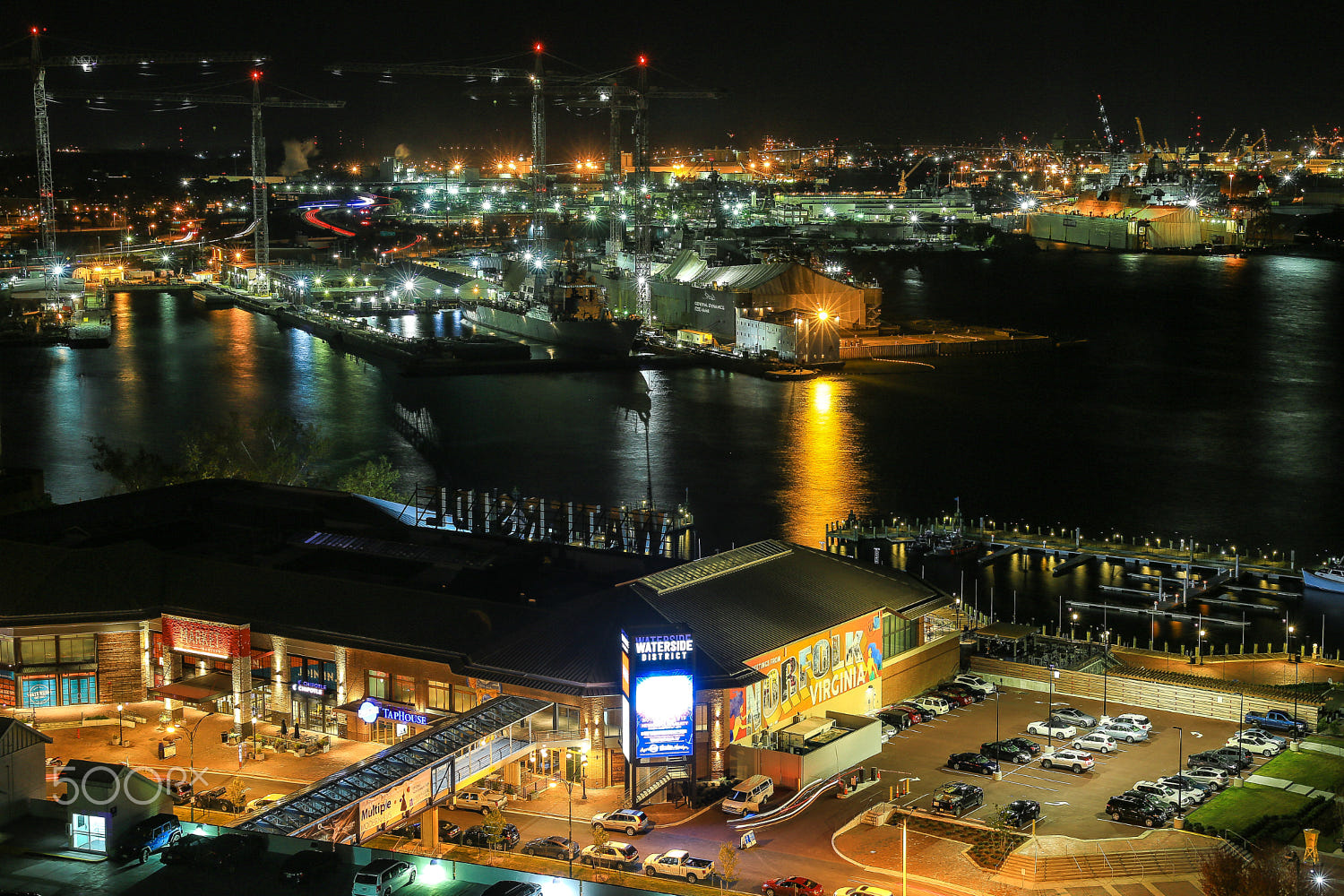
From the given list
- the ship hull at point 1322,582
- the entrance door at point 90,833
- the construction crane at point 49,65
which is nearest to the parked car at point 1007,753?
the entrance door at point 90,833

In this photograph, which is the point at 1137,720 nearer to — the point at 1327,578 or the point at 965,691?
the point at 965,691

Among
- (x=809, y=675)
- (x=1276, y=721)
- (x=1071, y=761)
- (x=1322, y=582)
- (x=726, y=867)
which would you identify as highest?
(x=809, y=675)

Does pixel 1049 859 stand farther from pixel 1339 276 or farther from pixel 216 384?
pixel 1339 276

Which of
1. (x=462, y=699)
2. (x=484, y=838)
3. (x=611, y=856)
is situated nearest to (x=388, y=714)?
(x=462, y=699)

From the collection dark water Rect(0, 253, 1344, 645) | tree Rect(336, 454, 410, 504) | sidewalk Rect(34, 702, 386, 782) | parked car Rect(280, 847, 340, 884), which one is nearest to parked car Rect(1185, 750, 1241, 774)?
sidewalk Rect(34, 702, 386, 782)

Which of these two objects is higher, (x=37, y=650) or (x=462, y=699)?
(x=37, y=650)

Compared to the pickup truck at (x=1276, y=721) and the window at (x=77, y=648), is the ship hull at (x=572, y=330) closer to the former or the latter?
Answer: the window at (x=77, y=648)

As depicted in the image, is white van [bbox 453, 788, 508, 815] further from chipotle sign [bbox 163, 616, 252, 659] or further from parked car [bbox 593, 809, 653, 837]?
chipotle sign [bbox 163, 616, 252, 659]
